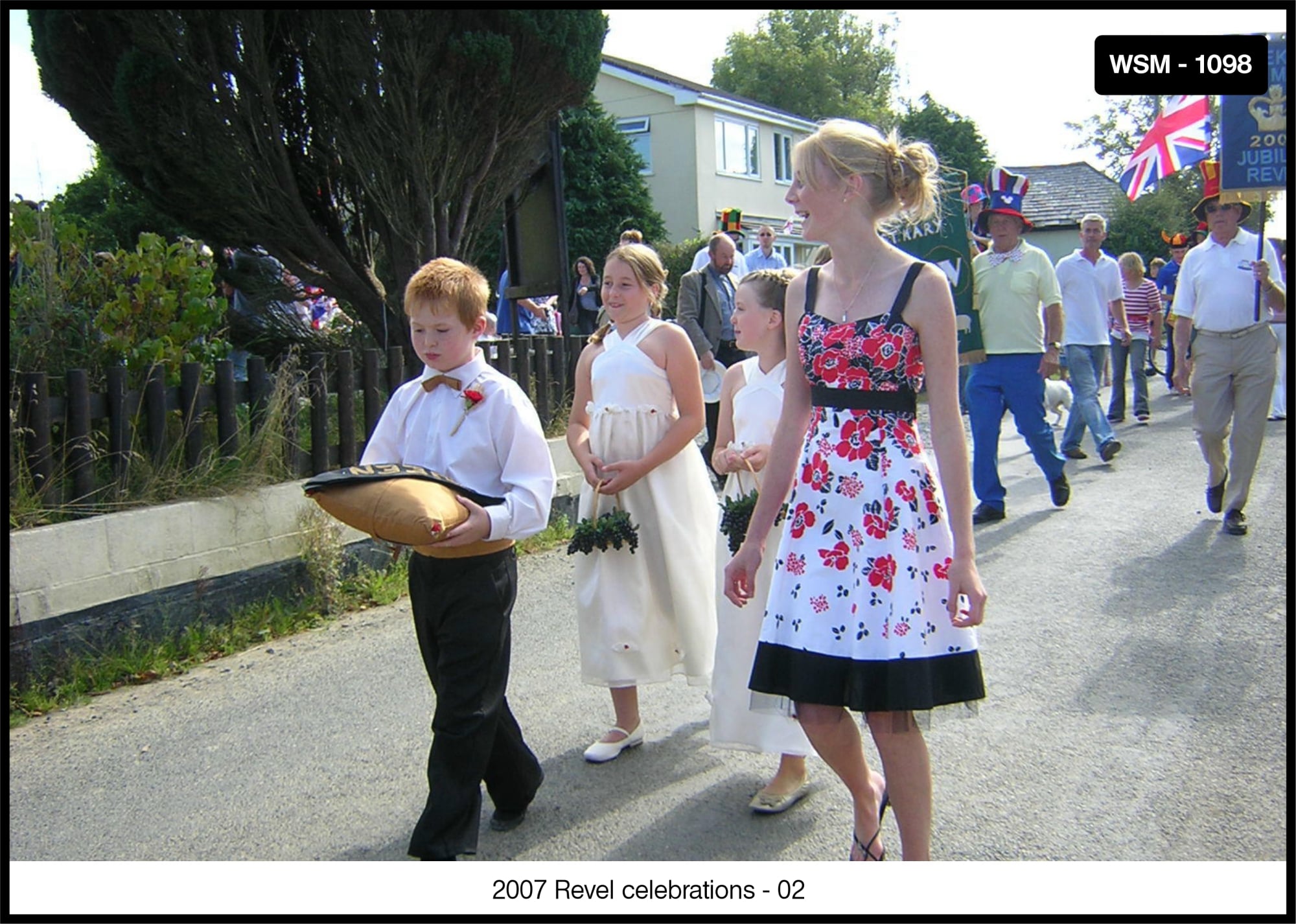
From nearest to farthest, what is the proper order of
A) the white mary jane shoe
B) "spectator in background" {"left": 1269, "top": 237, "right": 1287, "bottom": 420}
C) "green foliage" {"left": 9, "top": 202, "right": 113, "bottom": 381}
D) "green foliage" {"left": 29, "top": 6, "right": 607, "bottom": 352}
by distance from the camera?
the white mary jane shoe
"green foliage" {"left": 9, "top": 202, "right": 113, "bottom": 381}
"spectator in background" {"left": 1269, "top": 237, "right": 1287, "bottom": 420}
"green foliage" {"left": 29, "top": 6, "right": 607, "bottom": 352}

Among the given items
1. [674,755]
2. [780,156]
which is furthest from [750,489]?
[780,156]

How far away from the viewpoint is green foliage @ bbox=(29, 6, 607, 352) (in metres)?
8.42

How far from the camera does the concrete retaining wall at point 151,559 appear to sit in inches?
202

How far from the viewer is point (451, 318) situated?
3576mm

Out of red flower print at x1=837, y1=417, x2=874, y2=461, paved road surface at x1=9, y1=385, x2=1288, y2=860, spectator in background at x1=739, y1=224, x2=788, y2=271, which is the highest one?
spectator in background at x1=739, y1=224, x2=788, y2=271

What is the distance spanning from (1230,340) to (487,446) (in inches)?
244

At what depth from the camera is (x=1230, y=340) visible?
7809 mm

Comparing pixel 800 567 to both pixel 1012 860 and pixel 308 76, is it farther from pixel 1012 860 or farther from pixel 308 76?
pixel 308 76

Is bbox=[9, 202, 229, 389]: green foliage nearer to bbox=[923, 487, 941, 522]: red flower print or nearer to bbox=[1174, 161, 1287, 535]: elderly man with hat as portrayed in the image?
bbox=[923, 487, 941, 522]: red flower print

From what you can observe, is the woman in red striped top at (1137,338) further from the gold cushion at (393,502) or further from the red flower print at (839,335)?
the gold cushion at (393,502)

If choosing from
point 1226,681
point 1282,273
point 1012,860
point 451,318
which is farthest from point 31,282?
point 1282,273

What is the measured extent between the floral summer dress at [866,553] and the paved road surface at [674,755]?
0.85 meters

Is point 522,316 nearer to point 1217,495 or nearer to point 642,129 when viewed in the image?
point 1217,495

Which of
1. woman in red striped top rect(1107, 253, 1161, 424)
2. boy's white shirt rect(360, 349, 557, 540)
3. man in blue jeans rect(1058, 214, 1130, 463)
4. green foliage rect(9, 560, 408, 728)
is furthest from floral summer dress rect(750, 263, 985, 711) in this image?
woman in red striped top rect(1107, 253, 1161, 424)
